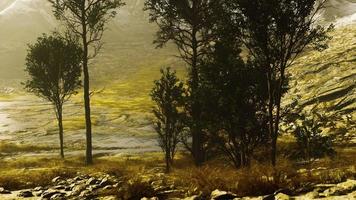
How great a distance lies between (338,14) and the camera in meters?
197

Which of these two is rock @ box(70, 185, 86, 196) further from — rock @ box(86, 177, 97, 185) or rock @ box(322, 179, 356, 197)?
rock @ box(322, 179, 356, 197)

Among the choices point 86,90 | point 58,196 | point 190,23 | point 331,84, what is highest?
point 331,84

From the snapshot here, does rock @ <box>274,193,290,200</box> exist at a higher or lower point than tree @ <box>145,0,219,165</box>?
lower

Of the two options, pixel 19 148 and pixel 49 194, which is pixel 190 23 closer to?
pixel 49 194

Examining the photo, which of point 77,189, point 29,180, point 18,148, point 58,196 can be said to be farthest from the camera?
point 18,148

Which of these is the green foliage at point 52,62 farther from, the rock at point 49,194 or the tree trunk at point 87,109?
the rock at point 49,194

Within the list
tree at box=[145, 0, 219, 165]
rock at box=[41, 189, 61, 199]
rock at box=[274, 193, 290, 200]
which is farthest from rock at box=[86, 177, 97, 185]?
tree at box=[145, 0, 219, 165]

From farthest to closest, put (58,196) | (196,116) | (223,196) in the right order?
1. (196,116)
2. (58,196)
3. (223,196)

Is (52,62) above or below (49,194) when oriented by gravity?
above

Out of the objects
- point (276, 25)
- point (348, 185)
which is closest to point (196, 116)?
point (276, 25)

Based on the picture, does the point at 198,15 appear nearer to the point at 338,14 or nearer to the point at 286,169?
the point at 286,169

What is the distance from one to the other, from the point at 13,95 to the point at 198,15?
139848 mm

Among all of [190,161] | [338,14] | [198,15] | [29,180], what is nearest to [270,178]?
[29,180]

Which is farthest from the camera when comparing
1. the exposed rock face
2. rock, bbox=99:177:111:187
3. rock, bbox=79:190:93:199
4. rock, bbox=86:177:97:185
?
rock, bbox=86:177:97:185
